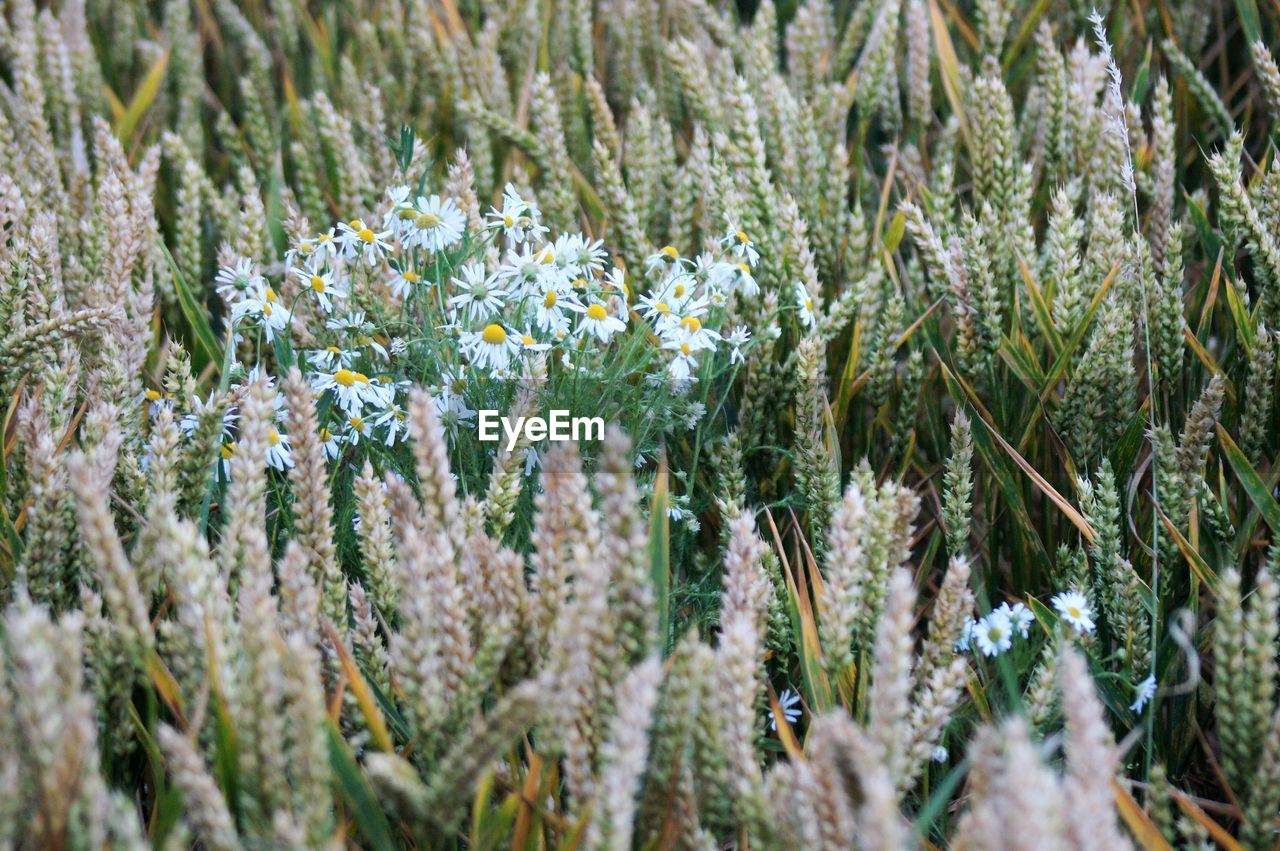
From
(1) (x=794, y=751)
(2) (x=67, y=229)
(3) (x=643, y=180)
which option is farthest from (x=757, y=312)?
(2) (x=67, y=229)

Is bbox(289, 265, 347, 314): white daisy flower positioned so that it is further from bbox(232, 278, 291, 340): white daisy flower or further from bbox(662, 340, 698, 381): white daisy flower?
bbox(662, 340, 698, 381): white daisy flower

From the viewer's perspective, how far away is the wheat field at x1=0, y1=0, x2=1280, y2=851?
1.06 m

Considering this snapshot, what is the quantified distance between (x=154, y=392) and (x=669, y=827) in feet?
3.83

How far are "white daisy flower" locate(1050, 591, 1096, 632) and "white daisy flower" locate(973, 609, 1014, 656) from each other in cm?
8

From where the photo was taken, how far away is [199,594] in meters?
1.10

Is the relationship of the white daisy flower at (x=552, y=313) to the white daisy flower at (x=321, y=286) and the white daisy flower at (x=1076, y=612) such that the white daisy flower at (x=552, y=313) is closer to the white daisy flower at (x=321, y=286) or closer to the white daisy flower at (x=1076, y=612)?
the white daisy flower at (x=321, y=286)

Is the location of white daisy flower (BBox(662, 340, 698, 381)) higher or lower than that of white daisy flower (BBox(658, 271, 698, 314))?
lower

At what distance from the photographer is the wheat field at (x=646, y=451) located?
3.48 feet

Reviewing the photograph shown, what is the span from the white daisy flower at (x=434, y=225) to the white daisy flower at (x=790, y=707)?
0.78 m

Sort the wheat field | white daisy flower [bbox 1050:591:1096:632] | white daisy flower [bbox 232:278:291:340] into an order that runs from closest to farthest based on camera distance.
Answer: the wheat field, white daisy flower [bbox 1050:591:1096:632], white daisy flower [bbox 232:278:291:340]

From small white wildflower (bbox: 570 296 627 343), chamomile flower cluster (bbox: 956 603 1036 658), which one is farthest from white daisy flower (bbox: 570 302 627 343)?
chamomile flower cluster (bbox: 956 603 1036 658)

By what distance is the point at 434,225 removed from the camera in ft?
5.52

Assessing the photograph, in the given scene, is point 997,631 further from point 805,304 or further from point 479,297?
point 479,297

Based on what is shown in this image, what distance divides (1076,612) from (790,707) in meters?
0.40
